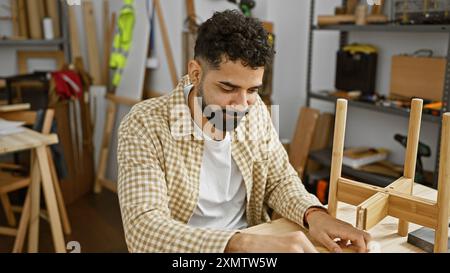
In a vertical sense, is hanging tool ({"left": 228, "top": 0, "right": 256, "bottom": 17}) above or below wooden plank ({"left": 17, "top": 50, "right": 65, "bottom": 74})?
above

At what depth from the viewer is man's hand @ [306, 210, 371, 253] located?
102cm

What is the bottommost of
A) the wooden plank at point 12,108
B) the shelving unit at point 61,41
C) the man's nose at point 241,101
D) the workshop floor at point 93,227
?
the workshop floor at point 93,227

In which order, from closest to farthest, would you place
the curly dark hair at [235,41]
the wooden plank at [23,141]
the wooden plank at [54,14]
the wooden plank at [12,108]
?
the curly dark hair at [235,41]
the wooden plank at [23,141]
the wooden plank at [12,108]
the wooden plank at [54,14]

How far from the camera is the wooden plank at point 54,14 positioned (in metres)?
3.55

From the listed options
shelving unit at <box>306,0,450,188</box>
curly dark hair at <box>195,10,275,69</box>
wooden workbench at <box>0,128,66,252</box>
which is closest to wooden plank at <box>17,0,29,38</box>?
wooden workbench at <box>0,128,66,252</box>

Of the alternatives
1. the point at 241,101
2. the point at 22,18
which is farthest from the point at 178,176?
the point at 22,18

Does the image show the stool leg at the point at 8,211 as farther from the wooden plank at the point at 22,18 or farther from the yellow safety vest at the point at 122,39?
the wooden plank at the point at 22,18

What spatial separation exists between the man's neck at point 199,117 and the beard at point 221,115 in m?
0.02

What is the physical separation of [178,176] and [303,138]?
6.57ft

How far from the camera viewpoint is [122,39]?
3389 millimetres

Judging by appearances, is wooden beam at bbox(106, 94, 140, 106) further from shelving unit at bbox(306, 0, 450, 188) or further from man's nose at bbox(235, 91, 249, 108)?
man's nose at bbox(235, 91, 249, 108)

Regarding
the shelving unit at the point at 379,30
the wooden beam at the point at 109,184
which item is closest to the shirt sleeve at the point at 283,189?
the shelving unit at the point at 379,30

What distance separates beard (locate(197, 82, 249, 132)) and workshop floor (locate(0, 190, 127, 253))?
162 cm

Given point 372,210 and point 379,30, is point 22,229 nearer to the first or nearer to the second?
point 372,210
